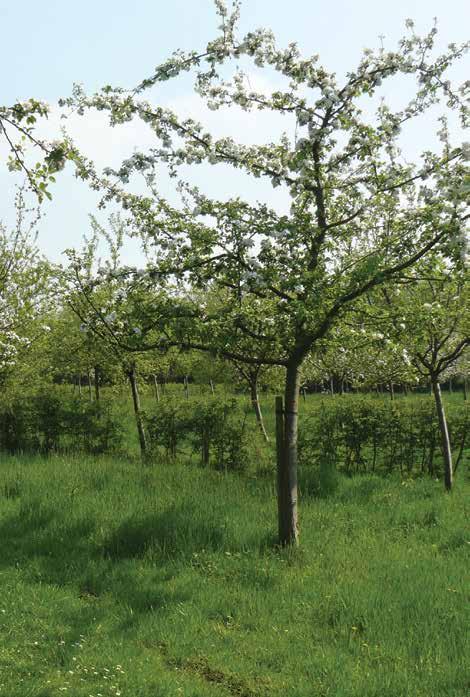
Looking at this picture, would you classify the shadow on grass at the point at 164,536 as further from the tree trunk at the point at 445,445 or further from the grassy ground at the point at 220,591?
the tree trunk at the point at 445,445

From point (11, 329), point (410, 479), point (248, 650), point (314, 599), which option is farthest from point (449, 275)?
point (11, 329)

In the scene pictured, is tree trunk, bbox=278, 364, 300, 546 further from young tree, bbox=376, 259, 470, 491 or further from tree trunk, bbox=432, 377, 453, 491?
tree trunk, bbox=432, 377, 453, 491

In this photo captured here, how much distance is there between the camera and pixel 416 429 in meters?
12.7

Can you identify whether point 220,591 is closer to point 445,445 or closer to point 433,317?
point 433,317

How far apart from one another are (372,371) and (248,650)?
31.3ft

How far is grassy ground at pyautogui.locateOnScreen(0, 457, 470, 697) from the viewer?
15.6ft

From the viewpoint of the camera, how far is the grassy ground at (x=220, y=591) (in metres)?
4.75

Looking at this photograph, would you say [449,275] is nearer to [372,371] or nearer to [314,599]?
[314,599]

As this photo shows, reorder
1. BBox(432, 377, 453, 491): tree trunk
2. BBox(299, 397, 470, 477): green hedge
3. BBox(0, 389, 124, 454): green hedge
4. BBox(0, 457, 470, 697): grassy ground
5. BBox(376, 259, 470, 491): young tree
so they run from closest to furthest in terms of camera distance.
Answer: BBox(0, 457, 470, 697): grassy ground → BBox(376, 259, 470, 491): young tree → BBox(432, 377, 453, 491): tree trunk → BBox(299, 397, 470, 477): green hedge → BBox(0, 389, 124, 454): green hedge

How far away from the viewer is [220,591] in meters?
6.26

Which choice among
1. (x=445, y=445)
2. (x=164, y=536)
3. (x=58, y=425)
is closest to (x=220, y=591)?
(x=164, y=536)

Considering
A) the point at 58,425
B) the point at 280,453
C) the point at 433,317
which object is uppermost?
the point at 433,317

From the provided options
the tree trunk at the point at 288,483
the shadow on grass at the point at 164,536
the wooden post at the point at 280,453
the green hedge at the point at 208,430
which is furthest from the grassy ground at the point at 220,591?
the green hedge at the point at 208,430

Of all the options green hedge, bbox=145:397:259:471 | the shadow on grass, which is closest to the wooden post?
the shadow on grass
